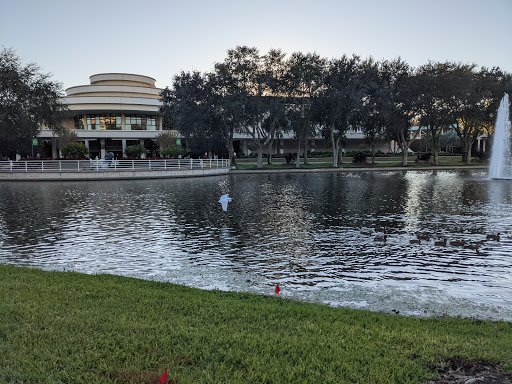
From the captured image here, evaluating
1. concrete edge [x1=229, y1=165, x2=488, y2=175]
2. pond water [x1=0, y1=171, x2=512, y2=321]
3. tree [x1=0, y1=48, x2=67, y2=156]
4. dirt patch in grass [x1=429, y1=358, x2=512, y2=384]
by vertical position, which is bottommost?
pond water [x1=0, y1=171, x2=512, y2=321]

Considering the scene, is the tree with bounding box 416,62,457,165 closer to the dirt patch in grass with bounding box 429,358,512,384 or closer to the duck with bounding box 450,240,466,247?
the duck with bounding box 450,240,466,247

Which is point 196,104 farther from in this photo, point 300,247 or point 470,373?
point 470,373

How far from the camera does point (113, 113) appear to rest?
8494 cm

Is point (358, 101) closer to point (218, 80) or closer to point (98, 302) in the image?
point (218, 80)

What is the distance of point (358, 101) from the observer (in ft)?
162

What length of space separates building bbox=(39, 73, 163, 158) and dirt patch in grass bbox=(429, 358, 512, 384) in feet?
268

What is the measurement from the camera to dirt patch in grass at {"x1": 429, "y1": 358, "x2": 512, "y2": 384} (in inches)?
157

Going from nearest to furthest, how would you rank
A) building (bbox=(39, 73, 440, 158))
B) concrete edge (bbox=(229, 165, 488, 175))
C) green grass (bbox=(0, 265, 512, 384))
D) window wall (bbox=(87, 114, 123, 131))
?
green grass (bbox=(0, 265, 512, 384))
concrete edge (bbox=(229, 165, 488, 175))
building (bbox=(39, 73, 440, 158))
window wall (bbox=(87, 114, 123, 131))

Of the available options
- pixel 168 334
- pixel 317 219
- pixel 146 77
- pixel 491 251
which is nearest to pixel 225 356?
pixel 168 334

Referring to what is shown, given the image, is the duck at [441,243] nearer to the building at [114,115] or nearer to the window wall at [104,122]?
the building at [114,115]

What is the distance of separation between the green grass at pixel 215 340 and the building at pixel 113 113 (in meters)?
79.1

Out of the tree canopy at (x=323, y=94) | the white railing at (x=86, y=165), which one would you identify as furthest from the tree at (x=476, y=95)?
the white railing at (x=86, y=165)

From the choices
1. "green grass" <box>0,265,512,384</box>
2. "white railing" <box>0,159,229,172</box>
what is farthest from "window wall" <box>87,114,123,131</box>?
"green grass" <box>0,265,512,384</box>

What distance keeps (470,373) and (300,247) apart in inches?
284
